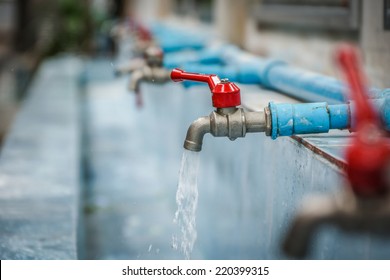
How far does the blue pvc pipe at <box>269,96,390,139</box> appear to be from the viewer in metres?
1.41

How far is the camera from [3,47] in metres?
13.6

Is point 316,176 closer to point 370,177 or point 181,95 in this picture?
point 370,177

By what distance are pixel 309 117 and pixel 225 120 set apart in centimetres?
21

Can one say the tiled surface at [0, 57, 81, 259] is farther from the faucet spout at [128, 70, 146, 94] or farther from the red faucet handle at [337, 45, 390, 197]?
the red faucet handle at [337, 45, 390, 197]

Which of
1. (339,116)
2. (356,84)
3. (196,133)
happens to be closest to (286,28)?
(339,116)

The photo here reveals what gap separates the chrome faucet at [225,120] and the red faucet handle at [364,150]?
0.52 metres

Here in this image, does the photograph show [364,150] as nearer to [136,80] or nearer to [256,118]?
[256,118]

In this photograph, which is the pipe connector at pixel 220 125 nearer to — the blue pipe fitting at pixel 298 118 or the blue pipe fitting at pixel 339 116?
the blue pipe fitting at pixel 298 118

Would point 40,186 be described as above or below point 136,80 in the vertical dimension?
below

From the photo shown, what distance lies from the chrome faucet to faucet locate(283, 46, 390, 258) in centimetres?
53

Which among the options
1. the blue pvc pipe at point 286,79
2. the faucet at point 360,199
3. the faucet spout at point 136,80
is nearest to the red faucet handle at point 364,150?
the faucet at point 360,199

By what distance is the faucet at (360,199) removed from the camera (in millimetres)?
813

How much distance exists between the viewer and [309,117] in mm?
1412

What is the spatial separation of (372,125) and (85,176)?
357 cm
